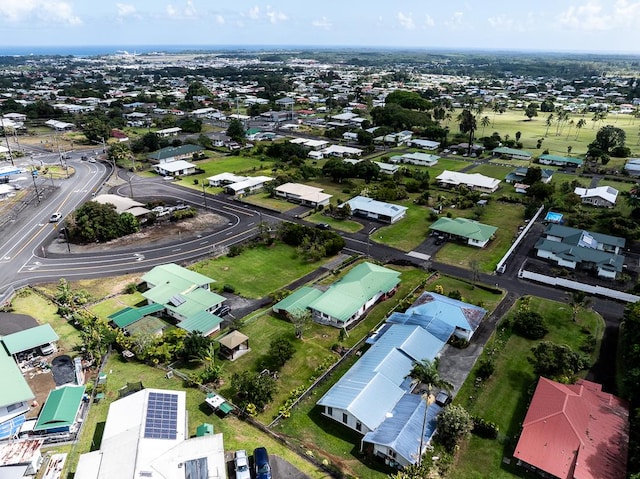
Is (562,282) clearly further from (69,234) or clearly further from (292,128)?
(292,128)

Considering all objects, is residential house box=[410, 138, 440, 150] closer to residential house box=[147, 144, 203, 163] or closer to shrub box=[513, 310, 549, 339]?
residential house box=[147, 144, 203, 163]

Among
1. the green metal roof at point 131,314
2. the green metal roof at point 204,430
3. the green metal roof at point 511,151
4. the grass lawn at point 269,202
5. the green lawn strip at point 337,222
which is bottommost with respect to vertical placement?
the grass lawn at point 269,202

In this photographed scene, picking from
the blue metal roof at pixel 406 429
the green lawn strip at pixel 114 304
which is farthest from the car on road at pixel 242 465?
the green lawn strip at pixel 114 304

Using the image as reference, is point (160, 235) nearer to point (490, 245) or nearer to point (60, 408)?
point (60, 408)

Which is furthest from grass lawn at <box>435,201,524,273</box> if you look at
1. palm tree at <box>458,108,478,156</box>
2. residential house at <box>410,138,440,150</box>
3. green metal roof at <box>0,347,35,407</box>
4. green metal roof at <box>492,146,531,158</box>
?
green metal roof at <box>0,347,35,407</box>

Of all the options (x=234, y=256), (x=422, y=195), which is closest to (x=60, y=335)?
(x=234, y=256)

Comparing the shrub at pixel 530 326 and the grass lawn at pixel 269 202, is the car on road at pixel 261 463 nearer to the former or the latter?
the shrub at pixel 530 326

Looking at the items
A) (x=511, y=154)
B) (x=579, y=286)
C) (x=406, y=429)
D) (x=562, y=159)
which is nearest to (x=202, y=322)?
(x=406, y=429)
